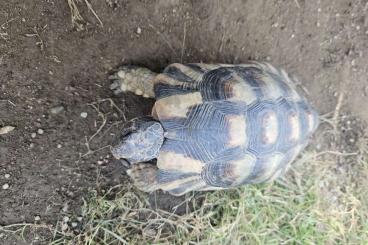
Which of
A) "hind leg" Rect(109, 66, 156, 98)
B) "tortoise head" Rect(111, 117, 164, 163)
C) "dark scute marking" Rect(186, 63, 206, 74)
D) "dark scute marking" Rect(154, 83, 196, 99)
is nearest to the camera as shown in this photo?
"tortoise head" Rect(111, 117, 164, 163)

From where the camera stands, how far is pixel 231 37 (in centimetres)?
273

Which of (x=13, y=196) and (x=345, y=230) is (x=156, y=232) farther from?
(x=345, y=230)

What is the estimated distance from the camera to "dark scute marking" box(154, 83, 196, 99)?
232 cm

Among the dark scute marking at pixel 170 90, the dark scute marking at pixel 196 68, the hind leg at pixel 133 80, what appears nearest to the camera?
the dark scute marking at pixel 170 90

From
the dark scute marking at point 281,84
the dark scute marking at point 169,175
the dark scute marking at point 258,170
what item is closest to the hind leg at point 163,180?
the dark scute marking at point 169,175

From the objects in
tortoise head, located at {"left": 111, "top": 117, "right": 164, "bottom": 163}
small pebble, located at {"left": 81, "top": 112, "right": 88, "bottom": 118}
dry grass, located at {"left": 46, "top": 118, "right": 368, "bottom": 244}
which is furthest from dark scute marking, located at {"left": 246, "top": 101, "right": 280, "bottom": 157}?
small pebble, located at {"left": 81, "top": 112, "right": 88, "bottom": 118}

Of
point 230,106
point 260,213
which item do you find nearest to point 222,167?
point 230,106

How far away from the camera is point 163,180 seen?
235 cm

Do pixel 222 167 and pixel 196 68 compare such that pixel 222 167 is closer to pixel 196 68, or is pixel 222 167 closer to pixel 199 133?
pixel 199 133

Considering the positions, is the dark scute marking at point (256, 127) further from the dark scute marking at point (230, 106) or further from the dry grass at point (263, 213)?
the dry grass at point (263, 213)

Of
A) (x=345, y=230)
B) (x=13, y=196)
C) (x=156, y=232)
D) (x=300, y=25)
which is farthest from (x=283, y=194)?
(x=13, y=196)

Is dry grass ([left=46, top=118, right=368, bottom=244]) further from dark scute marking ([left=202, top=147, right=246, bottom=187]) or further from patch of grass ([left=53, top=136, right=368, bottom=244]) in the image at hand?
dark scute marking ([left=202, top=147, right=246, bottom=187])

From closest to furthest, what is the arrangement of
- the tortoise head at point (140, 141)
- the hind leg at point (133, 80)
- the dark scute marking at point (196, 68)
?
the tortoise head at point (140, 141)
the dark scute marking at point (196, 68)
the hind leg at point (133, 80)

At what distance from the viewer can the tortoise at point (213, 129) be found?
7.37 ft
